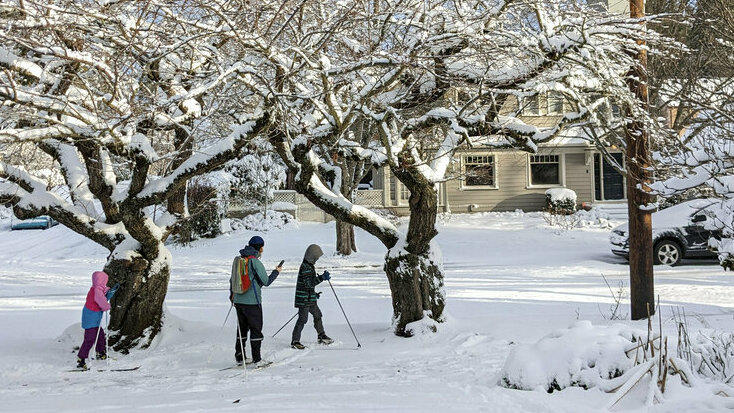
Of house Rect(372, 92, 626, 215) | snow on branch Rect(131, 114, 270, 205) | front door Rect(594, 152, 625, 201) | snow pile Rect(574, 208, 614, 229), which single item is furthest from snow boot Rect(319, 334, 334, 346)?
front door Rect(594, 152, 625, 201)

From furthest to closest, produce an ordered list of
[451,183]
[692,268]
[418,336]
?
[451,183] < [692,268] < [418,336]

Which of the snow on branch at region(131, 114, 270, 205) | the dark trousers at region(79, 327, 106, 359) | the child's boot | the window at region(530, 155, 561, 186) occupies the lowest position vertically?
the child's boot

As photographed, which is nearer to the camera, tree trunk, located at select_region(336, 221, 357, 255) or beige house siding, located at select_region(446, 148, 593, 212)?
A: tree trunk, located at select_region(336, 221, 357, 255)

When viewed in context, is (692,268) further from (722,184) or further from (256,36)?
(256,36)

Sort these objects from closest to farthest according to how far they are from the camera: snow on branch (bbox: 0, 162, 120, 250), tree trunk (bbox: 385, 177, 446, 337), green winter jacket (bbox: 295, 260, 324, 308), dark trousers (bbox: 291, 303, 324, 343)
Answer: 1. snow on branch (bbox: 0, 162, 120, 250)
2. dark trousers (bbox: 291, 303, 324, 343)
3. green winter jacket (bbox: 295, 260, 324, 308)
4. tree trunk (bbox: 385, 177, 446, 337)

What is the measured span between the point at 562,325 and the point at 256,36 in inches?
237

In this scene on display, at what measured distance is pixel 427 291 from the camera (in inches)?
367

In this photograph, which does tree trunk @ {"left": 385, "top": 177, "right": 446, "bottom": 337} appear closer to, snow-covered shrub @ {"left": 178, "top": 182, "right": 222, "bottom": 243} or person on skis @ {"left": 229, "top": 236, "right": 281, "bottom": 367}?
person on skis @ {"left": 229, "top": 236, "right": 281, "bottom": 367}

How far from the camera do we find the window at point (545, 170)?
2902 centimetres

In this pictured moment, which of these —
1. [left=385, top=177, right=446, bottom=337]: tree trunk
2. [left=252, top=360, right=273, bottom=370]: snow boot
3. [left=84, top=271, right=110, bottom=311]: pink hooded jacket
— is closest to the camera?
[left=252, top=360, right=273, bottom=370]: snow boot

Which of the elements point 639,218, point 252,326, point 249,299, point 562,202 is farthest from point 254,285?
point 562,202

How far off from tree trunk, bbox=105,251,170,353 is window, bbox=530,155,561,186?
22.9 metres

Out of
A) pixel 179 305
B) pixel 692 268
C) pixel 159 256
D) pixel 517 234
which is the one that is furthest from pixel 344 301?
pixel 517 234

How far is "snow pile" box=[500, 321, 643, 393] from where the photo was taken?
560 centimetres
